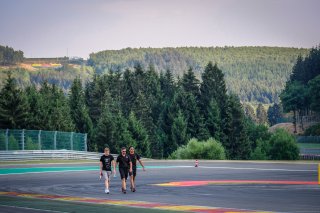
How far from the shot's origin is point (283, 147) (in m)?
103

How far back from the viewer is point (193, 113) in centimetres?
12250

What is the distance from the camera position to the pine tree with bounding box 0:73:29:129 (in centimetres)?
9612

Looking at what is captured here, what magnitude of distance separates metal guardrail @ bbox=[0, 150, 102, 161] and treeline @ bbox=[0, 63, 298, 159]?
28771 millimetres

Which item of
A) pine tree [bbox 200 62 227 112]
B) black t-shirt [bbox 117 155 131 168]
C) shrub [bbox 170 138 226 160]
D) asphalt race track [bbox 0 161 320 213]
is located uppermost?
pine tree [bbox 200 62 227 112]

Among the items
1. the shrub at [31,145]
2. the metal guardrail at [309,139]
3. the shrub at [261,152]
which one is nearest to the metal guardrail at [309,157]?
the shrub at [261,152]

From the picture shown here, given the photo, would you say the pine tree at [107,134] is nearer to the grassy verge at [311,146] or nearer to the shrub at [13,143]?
the grassy verge at [311,146]

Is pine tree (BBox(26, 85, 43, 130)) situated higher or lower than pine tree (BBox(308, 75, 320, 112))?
lower

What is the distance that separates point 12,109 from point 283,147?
40193 millimetres

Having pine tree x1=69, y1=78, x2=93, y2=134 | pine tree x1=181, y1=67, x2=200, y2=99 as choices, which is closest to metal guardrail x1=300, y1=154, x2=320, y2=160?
pine tree x1=181, y1=67, x2=200, y2=99

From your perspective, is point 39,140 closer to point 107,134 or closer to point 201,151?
point 201,151

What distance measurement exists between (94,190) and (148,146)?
8550 centimetres

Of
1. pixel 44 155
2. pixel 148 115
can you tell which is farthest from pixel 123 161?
pixel 148 115

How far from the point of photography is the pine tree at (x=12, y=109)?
9612cm

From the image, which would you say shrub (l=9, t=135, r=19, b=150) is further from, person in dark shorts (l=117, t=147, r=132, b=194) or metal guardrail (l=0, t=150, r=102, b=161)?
person in dark shorts (l=117, t=147, r=132, b=194)
